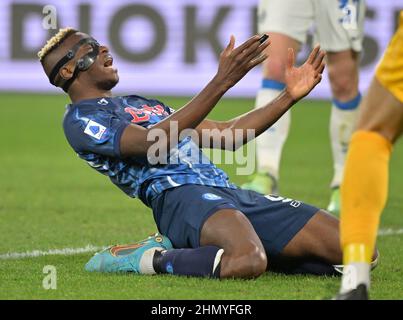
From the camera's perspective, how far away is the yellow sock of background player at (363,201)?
4.02 m

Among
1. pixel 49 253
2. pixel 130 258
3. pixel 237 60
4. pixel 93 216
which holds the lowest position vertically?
pixel 93 216

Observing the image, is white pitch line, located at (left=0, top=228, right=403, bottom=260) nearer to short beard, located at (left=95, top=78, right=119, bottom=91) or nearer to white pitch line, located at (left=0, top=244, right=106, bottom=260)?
white pitch line, located at (left=0, top=244, right=106, bottom=260)

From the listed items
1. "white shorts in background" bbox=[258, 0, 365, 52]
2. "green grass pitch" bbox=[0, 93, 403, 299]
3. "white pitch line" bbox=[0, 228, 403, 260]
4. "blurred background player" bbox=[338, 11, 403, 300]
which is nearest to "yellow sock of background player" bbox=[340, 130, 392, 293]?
"blurred background player" bbox=[338, 11, 403, 300]

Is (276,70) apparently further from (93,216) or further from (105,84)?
(105,84)

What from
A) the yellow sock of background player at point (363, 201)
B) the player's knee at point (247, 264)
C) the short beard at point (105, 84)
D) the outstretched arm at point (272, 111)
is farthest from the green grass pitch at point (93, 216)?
the short beard at point (105, 84)

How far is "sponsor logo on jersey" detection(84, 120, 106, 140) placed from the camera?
527 cm

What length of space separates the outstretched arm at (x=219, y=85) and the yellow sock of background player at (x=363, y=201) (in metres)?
1.01

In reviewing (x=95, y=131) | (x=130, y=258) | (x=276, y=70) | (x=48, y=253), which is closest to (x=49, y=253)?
(x=48, y=253)

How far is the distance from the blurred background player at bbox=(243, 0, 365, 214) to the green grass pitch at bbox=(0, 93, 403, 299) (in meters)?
0.50

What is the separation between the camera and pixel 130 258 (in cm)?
523

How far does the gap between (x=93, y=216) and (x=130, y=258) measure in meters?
2.31

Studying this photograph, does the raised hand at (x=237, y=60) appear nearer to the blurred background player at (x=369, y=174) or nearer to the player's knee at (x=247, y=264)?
the player's knee at (x=247, y=264)

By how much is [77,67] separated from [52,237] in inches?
55.0
